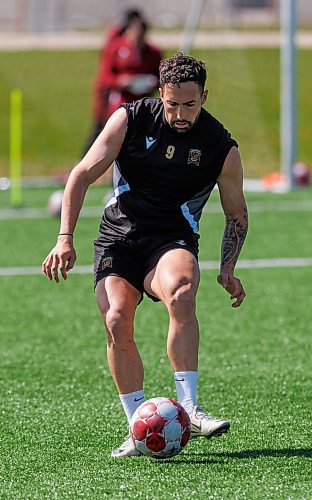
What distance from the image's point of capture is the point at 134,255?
18.3 ft

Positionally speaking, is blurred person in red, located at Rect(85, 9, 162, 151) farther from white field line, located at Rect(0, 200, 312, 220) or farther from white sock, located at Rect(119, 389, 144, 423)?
white sock, located at Rect(119, 389, 144, 423)

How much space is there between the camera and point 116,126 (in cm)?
548

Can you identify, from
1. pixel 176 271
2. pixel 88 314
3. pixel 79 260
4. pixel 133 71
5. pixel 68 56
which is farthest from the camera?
pixel 68 56

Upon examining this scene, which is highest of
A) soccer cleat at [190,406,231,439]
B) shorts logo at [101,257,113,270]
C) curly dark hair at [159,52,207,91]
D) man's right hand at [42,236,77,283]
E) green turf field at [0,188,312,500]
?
curly dark hair at [159,52,207,91]

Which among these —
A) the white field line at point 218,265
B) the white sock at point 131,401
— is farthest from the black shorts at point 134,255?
the white field line at point 218,265

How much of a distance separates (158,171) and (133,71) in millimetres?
8814

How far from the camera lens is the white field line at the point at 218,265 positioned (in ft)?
35.8

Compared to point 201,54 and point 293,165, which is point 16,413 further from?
point 201,54

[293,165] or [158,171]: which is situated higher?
[158,171]

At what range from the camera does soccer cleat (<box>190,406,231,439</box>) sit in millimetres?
5168

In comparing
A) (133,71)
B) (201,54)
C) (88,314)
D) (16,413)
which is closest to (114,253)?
(16,413)

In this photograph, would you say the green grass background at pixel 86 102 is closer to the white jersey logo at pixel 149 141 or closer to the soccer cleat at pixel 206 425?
the white jersey logo at pixel 149 141

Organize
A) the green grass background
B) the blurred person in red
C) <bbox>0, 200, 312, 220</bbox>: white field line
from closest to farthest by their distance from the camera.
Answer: the blurred person in red < <bbox>0, 200, 312, 220</bbox>: white field line < the green grass background

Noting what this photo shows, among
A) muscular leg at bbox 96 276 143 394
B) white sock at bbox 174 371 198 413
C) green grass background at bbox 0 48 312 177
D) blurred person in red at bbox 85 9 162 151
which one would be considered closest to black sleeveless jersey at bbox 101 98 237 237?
muscular leg at bbox 96 276 143 394
